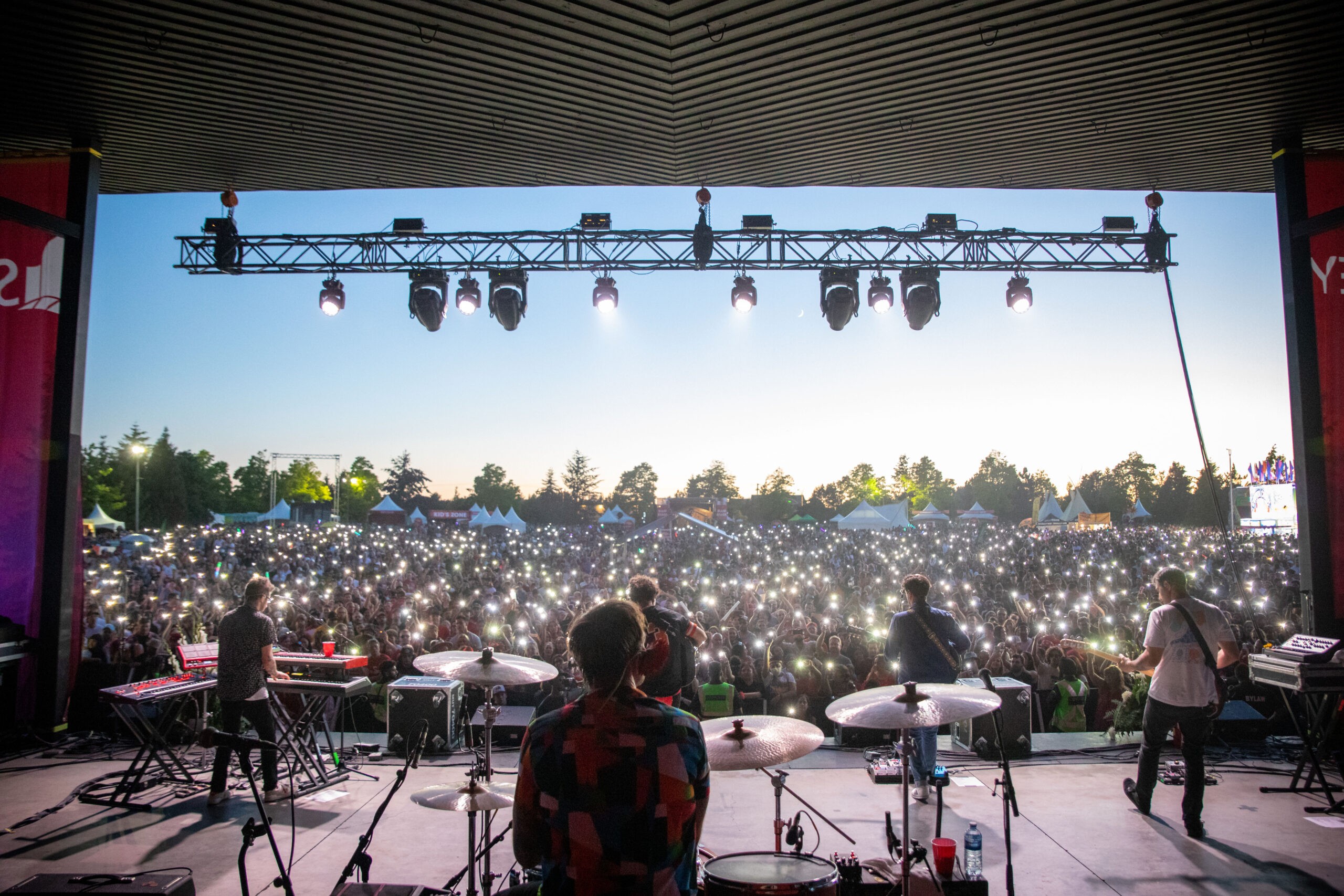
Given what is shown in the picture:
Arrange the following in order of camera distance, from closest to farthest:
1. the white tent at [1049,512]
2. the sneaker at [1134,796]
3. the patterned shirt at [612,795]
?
the patterned shirt at [612,795] → the sneaker at [1134,796] → the white tent at [1049,512]

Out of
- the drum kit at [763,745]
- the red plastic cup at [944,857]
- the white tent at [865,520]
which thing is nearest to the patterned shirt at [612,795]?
the drum kit at [763,745]

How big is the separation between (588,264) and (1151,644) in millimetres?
5459

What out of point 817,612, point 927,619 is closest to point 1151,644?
point 927,619

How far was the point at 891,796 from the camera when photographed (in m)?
4.69

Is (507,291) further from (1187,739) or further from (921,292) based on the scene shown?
(1187,739)

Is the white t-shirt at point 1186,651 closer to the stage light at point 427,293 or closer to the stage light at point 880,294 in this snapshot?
the stage light at point 880,294

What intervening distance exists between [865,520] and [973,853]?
27965 mm

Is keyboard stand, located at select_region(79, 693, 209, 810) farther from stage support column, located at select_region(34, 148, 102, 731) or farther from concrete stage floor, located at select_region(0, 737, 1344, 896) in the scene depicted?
stage support column, located at select_region(34, 148, 102, 731)

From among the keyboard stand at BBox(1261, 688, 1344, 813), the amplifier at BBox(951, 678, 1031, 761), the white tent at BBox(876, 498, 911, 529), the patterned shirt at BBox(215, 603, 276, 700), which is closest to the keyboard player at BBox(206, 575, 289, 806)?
the patterned shirt at BBox(215, 603, 276, 700)

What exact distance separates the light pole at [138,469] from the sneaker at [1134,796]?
4194cm

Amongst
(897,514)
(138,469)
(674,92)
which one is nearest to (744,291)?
(674,92)

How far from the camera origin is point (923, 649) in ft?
14.9

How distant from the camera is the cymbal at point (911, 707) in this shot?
274cm

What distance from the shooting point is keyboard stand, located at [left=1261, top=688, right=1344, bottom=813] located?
444 centimetres
